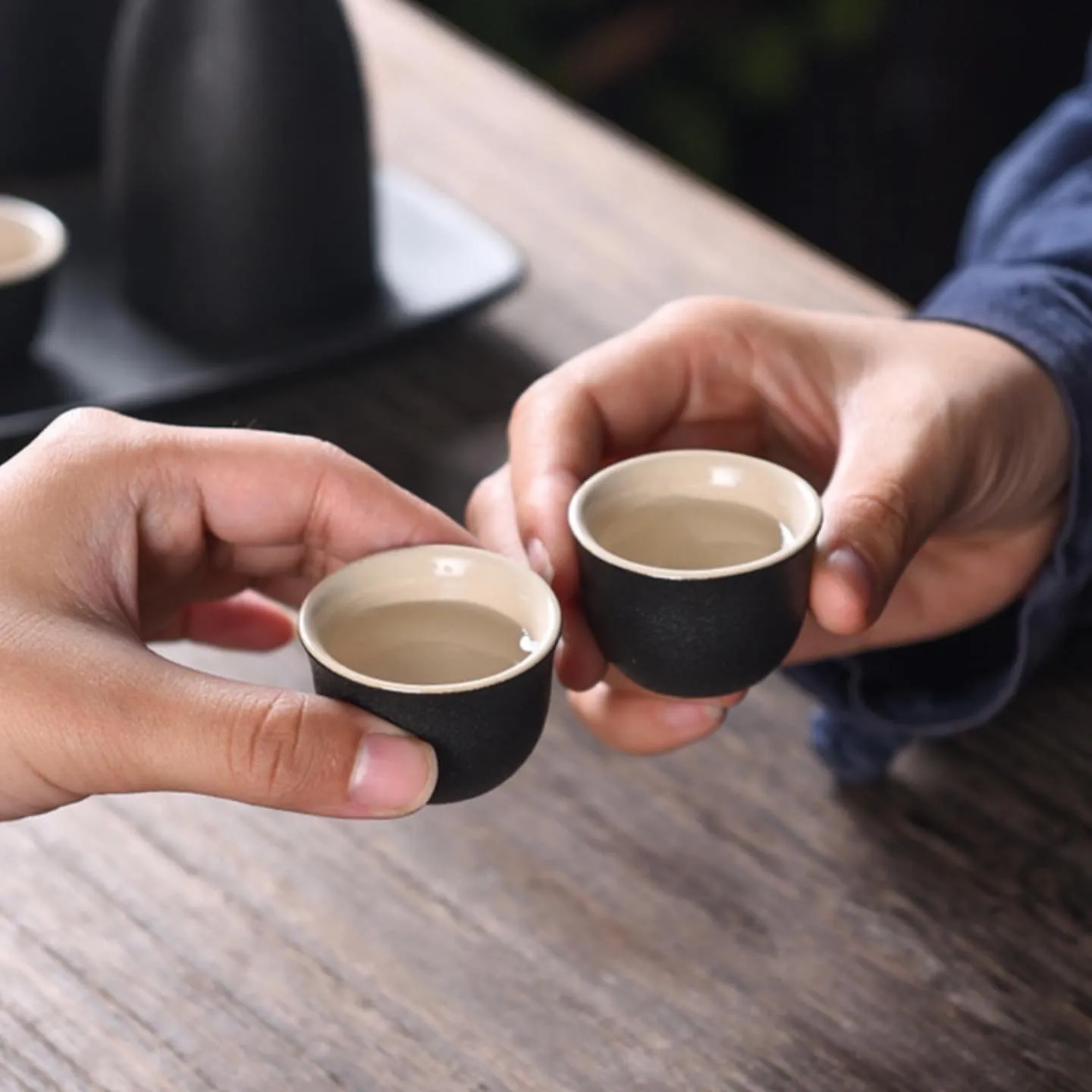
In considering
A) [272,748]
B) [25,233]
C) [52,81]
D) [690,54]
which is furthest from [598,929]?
[690,54]

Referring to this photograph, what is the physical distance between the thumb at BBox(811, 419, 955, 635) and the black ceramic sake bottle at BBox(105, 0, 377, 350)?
451 mm

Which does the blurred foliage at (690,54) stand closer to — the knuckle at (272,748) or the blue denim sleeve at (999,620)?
the blue denim sleeve at (999,620)

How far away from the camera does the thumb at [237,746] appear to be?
643 millimetres

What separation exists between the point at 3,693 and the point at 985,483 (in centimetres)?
48

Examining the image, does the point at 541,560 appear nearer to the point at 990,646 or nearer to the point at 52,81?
the point at 990,646

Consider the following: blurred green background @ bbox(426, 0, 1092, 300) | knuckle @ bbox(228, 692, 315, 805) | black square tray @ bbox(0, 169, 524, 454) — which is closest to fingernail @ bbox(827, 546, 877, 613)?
knuckle @ bbox(228, 692, 315, 805)

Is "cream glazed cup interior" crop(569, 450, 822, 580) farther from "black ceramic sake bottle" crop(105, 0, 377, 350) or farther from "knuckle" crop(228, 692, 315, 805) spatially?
"black ceramic sake bottle" crop(105, 0, 377, 350)

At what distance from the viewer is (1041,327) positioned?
92 centimetres

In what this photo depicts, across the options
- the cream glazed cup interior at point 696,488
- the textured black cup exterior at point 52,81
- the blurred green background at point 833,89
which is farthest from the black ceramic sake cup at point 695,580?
the blurred green background at point 833,89

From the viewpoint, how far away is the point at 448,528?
0.82 m

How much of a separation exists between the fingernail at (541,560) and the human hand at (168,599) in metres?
0.04

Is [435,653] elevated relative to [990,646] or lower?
elevated

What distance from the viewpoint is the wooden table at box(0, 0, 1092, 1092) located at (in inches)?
28.7

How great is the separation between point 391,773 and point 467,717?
35 millimetres
